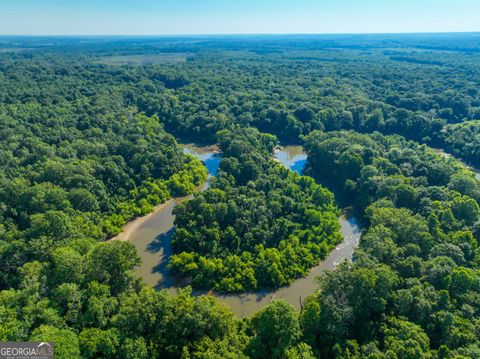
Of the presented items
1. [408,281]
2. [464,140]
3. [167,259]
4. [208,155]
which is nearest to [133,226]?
[167,259]

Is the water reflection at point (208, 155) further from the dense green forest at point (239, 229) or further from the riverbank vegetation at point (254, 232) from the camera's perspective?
the riverbank vegetation at point (254, 232)

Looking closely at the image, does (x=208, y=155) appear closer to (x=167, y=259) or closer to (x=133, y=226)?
(x=133, y=226)

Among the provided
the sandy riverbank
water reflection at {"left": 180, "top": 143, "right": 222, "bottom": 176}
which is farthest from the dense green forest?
water reflection at {"left": 180, "top": 143, "right": 222, "bottom": 176}

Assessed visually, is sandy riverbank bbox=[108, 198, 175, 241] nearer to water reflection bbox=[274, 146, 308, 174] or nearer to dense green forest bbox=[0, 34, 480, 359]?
dense green forest bbox=[0, 34, 480, 359]

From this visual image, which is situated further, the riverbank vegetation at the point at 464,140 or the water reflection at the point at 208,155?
the riverbank vegetation at the point at 464,140

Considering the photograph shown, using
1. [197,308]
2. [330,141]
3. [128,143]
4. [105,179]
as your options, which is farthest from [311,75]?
[197,308]

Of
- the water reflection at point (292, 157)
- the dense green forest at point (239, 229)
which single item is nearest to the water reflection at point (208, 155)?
the dense green forest at point (239, 229)
